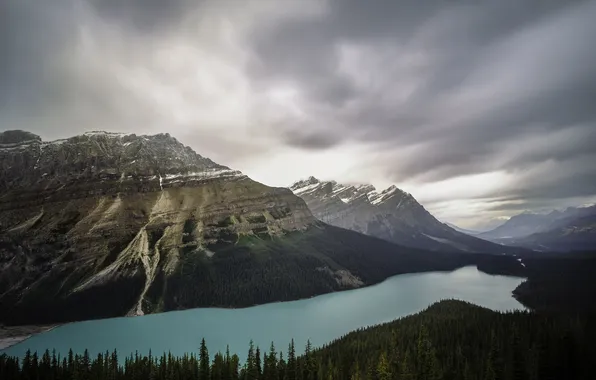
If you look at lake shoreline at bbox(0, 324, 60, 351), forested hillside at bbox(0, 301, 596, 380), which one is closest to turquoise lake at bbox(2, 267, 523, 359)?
lake shoreline at bbox(0, 324, 60, 351)

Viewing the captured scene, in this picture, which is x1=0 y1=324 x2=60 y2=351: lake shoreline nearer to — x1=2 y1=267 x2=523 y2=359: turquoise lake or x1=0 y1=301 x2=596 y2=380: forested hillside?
x1=2 y1=267 x2=523 y2=359: turquoise lake

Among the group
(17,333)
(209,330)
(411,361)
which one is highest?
(17,333)

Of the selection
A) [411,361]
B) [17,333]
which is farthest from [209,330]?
[411,361]

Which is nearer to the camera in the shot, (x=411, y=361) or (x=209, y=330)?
(x=411, y=361)

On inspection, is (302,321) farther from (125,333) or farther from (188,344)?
(125,333)

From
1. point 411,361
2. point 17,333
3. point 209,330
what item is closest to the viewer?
point 411,361

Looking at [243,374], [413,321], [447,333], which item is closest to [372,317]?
[413,321]

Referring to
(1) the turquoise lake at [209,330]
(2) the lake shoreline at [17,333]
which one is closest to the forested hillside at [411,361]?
(1) the turquoise lake at [209,330]

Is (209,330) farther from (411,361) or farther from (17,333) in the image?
(411,361)

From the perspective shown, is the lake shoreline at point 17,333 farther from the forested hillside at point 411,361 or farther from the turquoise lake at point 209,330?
the forested hillside at point 411,361
